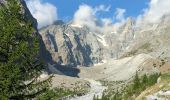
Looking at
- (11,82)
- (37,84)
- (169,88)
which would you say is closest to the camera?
(11,82)

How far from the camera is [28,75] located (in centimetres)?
2948

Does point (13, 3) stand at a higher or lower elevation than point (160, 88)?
higher

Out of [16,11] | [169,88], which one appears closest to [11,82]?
[16,11]

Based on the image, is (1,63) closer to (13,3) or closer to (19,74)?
(19,74)

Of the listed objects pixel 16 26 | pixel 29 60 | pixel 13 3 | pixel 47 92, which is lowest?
pixel 47 92

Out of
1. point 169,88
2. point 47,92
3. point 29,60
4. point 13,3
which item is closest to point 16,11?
point 13,3

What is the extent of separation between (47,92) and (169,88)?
1846 centimetres

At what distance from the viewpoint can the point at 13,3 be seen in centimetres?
3062

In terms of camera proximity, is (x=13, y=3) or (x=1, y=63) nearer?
(x=1, y=63)

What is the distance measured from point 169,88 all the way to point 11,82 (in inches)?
828

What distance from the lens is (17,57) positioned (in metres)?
28.5

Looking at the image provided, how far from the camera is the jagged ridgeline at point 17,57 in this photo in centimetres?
2788

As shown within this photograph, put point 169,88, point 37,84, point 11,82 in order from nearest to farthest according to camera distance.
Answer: point 11,82 < point 37,84 < point 169,88

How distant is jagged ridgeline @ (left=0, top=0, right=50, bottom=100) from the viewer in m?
27.9
